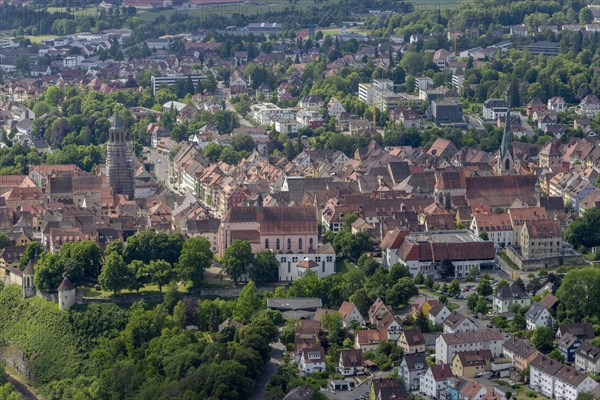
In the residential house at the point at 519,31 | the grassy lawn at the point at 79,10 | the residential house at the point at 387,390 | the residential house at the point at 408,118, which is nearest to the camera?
the residential house at the point at 387,390

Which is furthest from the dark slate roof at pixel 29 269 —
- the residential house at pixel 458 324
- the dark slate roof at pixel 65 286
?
the residential house at pixel 458 324

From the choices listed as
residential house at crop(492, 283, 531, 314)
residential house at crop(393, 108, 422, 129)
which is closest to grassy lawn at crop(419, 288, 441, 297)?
residential house at crop(492, 283, 531, 314)

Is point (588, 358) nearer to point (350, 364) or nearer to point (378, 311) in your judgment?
point (350, 364)

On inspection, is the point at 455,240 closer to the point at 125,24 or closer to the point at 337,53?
the point at 337,53

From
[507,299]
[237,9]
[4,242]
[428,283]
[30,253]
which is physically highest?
[507,299]

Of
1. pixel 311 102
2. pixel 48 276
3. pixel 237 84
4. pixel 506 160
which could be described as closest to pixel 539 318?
pixel 48 276

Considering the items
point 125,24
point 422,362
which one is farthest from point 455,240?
point 125,24

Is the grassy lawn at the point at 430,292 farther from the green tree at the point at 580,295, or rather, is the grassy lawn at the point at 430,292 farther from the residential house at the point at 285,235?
the green tree at the point at 580,295
